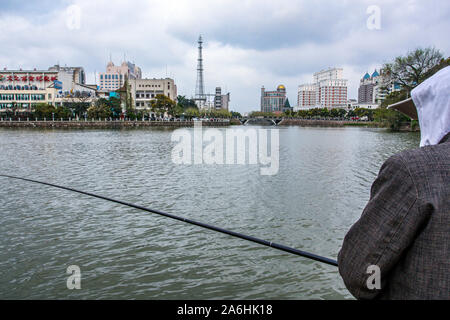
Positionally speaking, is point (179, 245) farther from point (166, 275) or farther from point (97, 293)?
point (97, 293)

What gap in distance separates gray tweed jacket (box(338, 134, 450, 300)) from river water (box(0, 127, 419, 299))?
3407mm

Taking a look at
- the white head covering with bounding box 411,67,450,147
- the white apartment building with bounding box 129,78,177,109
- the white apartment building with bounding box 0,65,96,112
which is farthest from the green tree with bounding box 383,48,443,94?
the white apartment building with bounding box 129,78,177,109

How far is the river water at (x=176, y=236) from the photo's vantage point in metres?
4.83

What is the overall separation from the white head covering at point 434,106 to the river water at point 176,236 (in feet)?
12.0

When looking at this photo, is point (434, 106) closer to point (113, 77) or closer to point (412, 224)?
point (412, 224)

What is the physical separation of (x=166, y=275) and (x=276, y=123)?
13028 cm

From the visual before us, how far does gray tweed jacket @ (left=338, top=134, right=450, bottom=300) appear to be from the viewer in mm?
1253

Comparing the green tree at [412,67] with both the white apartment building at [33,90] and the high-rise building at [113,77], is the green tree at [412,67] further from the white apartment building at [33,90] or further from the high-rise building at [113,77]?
the high-rise building at [113,77]

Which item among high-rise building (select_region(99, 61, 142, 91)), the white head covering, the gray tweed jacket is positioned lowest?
the gray tweed jacket

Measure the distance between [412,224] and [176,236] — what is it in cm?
576

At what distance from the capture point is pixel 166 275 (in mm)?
5137

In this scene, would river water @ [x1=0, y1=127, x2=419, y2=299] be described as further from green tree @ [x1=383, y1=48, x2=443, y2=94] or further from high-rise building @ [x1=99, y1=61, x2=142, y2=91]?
high-rise building @ [x1=99, y1=61, x2=142, y2=91]

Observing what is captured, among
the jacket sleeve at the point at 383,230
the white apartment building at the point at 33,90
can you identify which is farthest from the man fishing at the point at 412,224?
the white apartment building at the point at 33,90

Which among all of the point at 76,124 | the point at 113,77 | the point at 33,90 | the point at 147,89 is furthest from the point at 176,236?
the point at 113,77
